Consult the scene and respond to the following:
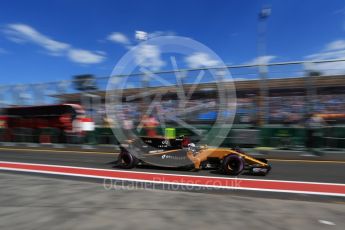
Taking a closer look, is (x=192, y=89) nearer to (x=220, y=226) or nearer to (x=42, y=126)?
(x=220, y=226)

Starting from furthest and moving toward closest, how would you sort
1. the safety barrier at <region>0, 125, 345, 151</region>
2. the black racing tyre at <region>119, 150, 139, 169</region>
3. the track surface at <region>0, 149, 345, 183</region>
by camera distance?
1. the safety barrier at <region>0, 125, 345, 151</region>
2. the black racing tyre at <region>119, 150, 139, 169</region>
3. the track surface at <region>0, 149, 345, 183</region>

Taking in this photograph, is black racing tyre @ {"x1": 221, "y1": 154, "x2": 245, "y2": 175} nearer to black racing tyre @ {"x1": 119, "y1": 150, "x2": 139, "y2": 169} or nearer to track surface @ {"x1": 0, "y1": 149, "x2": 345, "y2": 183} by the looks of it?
track surface @ {"x1": 0, "y1": 149, "x2": 345, "y2": 183}

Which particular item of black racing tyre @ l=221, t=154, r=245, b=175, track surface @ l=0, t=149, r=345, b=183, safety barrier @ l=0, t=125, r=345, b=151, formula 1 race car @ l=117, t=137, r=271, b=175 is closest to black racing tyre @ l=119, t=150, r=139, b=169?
formula 1 race car @ l=117, t=137, r=271, b=175

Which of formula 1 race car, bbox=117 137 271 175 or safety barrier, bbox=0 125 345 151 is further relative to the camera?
safety barrier, bbox=0 125 345 151

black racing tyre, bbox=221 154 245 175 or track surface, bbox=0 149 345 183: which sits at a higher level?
black racing tyre, bbox=221 154 245 175

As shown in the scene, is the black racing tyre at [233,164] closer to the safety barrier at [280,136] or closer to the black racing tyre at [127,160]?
the black racing tyre at [127,160]

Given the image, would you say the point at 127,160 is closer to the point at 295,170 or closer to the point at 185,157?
the point at 185,157

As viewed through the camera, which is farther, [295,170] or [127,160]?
[127,160]

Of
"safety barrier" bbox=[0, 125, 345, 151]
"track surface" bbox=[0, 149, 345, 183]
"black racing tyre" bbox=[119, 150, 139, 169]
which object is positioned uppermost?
"safety barrier" bbox=[0, 125, 345, 151]

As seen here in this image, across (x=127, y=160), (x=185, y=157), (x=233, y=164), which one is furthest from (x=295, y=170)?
(x=127, y=160)

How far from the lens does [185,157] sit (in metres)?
8.52

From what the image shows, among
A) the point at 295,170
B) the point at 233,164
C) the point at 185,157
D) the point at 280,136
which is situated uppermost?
the point at 280,136

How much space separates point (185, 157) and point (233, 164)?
1.19m

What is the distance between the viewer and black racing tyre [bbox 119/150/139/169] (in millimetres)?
9297
